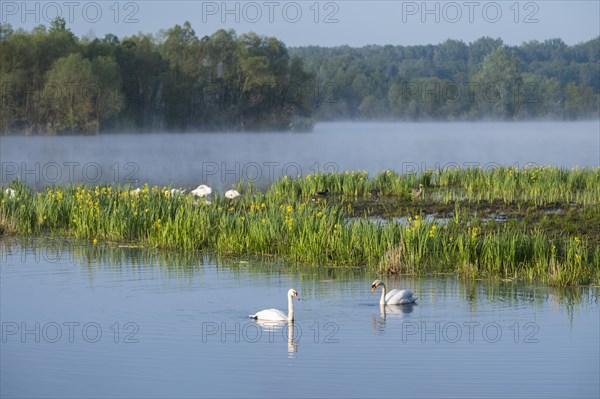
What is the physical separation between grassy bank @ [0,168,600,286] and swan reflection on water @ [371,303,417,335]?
2366 millimetres

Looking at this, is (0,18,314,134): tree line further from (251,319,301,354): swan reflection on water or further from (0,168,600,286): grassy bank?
(251,319,301,354): swan reflection on water

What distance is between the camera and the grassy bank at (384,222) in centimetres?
1554

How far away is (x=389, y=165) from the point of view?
142ft

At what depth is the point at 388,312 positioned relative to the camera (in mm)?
12820

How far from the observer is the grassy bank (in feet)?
51.0

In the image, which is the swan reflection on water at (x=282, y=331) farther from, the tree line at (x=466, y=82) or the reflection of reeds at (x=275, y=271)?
the tree line at (x=466, y=82)

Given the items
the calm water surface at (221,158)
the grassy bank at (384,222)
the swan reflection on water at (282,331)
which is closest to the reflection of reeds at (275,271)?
the grassy bank at (384,222)

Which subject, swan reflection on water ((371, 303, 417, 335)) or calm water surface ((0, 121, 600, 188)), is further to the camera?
calm water surface ((0, 121, 600, 188))

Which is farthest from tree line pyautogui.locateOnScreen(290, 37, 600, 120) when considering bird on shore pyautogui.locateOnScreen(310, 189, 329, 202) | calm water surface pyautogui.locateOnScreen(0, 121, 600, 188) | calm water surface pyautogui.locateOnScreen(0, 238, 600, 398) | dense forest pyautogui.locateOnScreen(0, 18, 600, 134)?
calm water surface pyautogui.locateOnScreen(0, 238, 600, 398)

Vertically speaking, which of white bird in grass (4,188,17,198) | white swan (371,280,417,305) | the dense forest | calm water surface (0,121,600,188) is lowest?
white swan (371,280,417,305)

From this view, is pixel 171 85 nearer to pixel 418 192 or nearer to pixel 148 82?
pixel 148 82

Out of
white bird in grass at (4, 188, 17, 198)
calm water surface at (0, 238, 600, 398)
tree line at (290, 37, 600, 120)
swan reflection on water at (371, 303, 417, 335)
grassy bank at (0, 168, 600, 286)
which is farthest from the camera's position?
tree line at (290, 37, 600, 120)

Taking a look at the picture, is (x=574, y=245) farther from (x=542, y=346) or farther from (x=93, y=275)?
(x=93, y=275)

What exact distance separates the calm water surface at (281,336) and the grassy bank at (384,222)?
71cm
